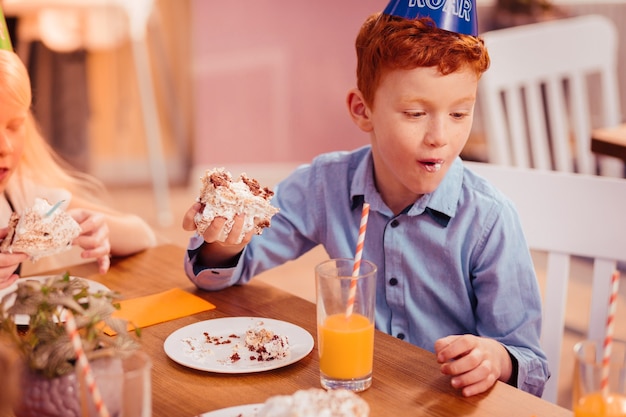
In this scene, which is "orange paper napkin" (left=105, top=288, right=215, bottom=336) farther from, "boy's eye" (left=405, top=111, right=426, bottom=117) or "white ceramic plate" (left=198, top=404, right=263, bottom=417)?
"boy's eye" (left=405, top=111, right=426, bottom=117)

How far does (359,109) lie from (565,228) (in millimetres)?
411

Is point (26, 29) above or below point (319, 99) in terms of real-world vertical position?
above

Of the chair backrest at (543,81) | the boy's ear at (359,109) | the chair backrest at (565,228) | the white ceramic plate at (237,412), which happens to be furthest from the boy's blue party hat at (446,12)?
the chair backrest at (543,81)

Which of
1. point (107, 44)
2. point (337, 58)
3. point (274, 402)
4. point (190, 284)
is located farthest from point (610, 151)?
point (107, 44)

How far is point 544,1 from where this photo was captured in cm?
397

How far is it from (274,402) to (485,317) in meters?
0.61

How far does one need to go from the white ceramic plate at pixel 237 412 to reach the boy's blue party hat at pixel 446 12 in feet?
2.18

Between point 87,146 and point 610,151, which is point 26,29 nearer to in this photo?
point 87,146

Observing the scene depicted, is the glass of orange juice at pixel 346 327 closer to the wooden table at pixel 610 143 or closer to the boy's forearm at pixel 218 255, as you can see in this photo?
the boy's forearm at pixel 218 255

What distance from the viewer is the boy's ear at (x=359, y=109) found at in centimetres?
146

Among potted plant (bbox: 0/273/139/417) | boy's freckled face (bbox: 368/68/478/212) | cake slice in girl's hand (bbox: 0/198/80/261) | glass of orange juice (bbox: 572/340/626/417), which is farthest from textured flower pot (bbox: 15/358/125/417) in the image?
boy's freckled face (bbox: 368/68/478/212)

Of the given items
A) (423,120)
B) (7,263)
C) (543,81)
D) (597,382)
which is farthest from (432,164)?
(543,81)

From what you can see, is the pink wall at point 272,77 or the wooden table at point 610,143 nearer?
the wooden table at point 610,143

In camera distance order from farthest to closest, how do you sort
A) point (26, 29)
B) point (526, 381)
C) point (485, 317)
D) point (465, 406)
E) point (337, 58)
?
1. point (337, 58)
2. point (26, 29)
3. point (485, 317)
4. point (526, 381)
5. point (465, 406)
